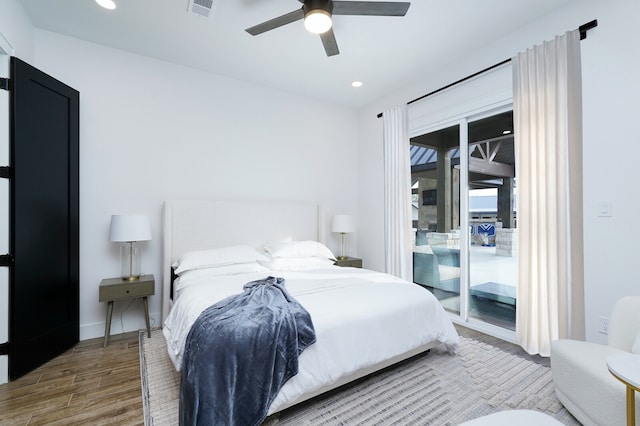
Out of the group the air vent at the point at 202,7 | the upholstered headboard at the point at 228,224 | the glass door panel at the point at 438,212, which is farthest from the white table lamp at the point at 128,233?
the glass door panel at the point at 438,212

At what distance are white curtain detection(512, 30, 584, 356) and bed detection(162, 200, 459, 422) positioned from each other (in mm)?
827

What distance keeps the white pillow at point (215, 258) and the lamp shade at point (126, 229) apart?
461 mm

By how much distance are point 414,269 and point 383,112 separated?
7.64 feet

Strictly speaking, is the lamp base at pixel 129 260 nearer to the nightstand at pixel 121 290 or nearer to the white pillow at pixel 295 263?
the nightstand at pixel 121 290

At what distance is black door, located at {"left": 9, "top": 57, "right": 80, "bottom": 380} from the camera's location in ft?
7.53

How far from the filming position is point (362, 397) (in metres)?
2.00

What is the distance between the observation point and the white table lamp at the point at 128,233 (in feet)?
9.30

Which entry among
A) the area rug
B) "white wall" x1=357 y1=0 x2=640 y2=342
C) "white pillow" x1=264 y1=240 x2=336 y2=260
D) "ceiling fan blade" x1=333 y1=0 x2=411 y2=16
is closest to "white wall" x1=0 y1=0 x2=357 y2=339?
"white pillow" x1=264 y1=240 x2=336 y2=260

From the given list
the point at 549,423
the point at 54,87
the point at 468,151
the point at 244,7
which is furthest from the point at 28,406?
the point at 468,151

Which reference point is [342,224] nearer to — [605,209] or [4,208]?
[605,209]

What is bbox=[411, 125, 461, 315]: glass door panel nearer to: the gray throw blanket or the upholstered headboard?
the upholstered headboard

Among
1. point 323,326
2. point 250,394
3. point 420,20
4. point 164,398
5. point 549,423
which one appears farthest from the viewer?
point 420,20

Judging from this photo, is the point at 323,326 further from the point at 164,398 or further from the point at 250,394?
the point at 164,398

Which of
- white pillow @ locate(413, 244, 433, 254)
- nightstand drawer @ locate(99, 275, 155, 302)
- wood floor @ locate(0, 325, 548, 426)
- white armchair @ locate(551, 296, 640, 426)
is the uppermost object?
white pillow @ locate(413, 244, 433, 254)
